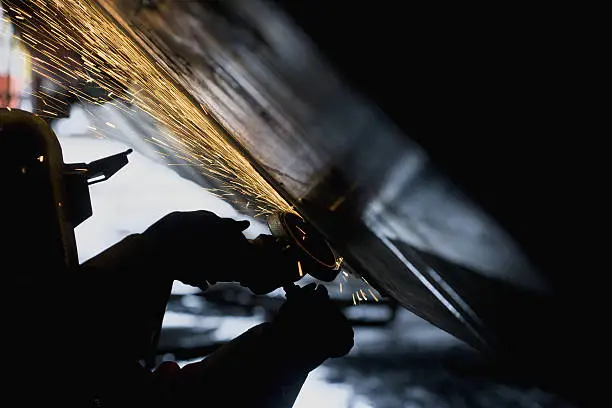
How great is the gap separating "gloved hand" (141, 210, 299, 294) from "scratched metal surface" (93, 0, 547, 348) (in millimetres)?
122

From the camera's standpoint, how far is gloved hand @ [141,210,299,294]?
3.77 feet

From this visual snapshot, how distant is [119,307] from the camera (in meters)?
1.10

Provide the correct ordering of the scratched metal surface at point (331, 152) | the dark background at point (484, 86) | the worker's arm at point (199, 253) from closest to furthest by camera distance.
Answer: the dark background at point (484, 86), the scratched metal surface at point (331, 152), the worker's arm at point (199, 253)

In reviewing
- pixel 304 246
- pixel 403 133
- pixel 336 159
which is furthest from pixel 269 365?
pixel 403 133

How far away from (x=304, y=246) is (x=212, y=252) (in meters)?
0.17

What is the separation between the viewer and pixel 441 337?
3.32m

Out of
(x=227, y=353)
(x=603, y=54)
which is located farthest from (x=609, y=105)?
(x=227, y=353)

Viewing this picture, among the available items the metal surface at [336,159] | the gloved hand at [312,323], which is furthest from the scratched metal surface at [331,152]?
the gloved hand at [312,323]

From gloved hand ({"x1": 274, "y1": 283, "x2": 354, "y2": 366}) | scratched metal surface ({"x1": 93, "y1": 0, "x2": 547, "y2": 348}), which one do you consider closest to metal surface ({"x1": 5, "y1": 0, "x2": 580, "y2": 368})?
scratched metal surface ({"x1": 93, "y1": 0, "x2": 547, "y2": 348})

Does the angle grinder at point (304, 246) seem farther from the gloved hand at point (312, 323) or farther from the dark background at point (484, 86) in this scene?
the dark background at point (484, 86)

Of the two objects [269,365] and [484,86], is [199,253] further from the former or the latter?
[484,86]

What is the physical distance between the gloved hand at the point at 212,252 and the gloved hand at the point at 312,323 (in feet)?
0.18

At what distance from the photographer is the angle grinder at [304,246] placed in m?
1.17

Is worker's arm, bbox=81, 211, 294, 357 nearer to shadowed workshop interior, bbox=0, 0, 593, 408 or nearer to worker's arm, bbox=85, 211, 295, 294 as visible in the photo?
worker's arm, bbox=85, 211, 295, 294
